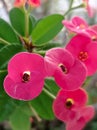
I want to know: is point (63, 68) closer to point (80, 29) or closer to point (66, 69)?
point (66, 69)

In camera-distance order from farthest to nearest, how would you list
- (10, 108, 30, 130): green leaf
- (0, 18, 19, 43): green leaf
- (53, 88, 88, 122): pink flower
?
(10, 108, 30, 130): green leaf < (0, 18, 19, 43): green leaf < (53, 88, 88, 122): pink flower

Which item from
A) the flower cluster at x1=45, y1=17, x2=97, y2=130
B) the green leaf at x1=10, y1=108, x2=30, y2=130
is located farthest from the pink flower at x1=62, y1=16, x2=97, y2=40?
the green leaf at x1=10, y1=108, x2=30, y2=130

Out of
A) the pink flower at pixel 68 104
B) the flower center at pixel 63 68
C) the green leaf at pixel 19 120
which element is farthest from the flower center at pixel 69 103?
the green leaf at pixel 19 120

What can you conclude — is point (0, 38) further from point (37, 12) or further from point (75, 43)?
point (37, 12)

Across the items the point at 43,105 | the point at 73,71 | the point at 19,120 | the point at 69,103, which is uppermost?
the point at 73,71

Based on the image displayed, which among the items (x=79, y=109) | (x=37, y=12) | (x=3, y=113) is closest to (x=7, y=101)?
(x=3, y=113)

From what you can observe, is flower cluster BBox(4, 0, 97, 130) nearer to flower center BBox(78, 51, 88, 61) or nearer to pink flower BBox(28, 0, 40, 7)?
flower center BBox(78, 51, 88, 61)

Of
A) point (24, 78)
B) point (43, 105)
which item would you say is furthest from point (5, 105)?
point (24, 78)

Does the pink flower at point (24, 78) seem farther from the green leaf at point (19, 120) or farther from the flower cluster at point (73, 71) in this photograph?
the green leaf at point (19, 120)
